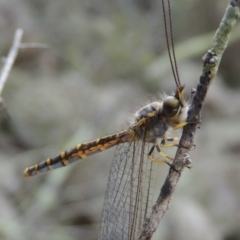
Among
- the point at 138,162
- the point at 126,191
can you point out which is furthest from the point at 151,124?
the point at 126,191

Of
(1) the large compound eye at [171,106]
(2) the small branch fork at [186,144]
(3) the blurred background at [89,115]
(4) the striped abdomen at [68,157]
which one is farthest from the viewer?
(3) the blurred background at [89,115]

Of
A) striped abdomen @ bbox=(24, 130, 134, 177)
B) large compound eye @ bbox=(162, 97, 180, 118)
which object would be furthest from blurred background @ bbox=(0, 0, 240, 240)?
large compound eye @ bbox=(162, 97, 180, 118)

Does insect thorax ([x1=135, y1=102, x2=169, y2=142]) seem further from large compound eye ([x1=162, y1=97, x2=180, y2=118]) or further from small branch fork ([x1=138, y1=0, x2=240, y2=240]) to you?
small branch fork ([x1=138, y1=0, x2=240, y2=240])

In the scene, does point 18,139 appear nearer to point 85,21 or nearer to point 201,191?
point 85,21

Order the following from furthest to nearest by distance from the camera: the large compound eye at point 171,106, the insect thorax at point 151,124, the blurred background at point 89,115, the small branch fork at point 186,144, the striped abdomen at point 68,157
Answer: the blurred background at point 89,115
the striped abdomen at point 68,157
the insect thorax at point 151,124
the large compound eye at point 171,106
the small branch fork at point 186,144

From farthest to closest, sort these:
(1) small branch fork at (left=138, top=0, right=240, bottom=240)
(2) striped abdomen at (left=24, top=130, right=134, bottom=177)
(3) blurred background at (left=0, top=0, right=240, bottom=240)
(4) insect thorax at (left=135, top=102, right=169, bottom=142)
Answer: (3) blurred background at (left=0, top=0, right=240, bottom=240), (2) striped abdomen at (left=24, top=130, right=134, bottom=177), (4) insect thorax at (left=135, top=102, right=169, bottom=142), (1) small branch fork at (left=138, top=0, right=240, bottom=240)

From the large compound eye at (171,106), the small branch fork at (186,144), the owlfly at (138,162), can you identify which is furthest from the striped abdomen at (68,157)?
the small branch fork at (186,144)

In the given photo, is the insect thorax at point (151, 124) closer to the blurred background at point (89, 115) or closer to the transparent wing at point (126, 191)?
the transparent wing at point (126, 191)

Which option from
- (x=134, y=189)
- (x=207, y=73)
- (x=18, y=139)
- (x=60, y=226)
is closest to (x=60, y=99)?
(x=18, y=139)
